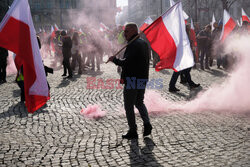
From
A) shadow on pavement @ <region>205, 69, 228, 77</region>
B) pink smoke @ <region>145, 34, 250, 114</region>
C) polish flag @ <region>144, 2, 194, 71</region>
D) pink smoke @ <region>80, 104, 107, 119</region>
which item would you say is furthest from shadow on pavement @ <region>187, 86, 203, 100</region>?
shadow on pavement @ <region>205, 69, 228, 77</region>

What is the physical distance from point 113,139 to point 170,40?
2.15m

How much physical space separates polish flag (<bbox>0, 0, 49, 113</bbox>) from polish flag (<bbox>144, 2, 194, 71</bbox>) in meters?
2.10

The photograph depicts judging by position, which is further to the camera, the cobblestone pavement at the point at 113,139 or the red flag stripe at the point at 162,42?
the red flag stripe at the point at 162,42

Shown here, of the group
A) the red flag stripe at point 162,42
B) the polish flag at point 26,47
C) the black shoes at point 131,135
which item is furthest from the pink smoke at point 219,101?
the polish flag at point 26,47

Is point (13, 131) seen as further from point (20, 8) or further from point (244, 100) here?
point (244, 100)

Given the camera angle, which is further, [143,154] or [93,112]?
[93,112]


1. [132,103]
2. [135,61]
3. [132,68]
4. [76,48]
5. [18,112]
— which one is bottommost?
[18,112]

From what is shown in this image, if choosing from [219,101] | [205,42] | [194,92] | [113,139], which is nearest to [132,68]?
[113,139]

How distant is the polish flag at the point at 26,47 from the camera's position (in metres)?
4.25

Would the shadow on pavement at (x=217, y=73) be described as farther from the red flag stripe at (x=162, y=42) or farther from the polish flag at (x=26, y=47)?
the polish flag at (x=26, y=47)

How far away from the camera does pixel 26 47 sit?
14.3 ft

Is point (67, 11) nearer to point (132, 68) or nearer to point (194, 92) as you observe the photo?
point (194, 92)

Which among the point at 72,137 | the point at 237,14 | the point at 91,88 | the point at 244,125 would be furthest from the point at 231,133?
the point at 237,14

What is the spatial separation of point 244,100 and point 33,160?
4.97 m
